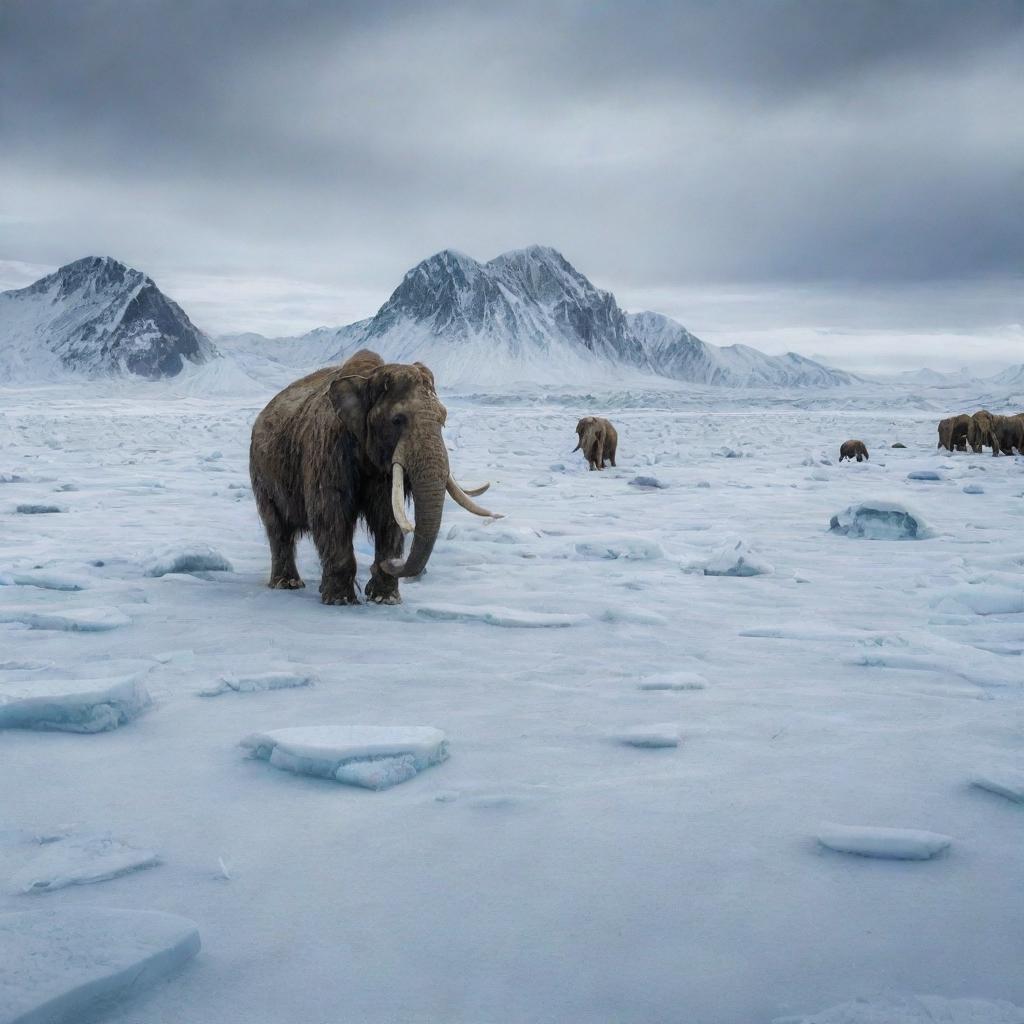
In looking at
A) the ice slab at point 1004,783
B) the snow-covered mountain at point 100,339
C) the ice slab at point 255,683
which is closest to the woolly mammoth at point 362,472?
the ice slab at point 255,683

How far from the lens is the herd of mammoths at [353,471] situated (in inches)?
163

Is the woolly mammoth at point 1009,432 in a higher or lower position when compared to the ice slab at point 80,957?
higher

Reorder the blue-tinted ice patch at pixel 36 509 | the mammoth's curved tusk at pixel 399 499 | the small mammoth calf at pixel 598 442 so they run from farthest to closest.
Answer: the small mammoth calf at pixel 598 442, the blue-tinted ice patch at pixel 36 509, the mammoth's curved tusk at pixel 399 499

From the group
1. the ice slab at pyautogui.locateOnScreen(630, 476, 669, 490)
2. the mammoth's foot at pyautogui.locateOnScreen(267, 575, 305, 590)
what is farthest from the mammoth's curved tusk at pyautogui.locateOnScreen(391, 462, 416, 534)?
the ice slab at pyautogui.locateOnScreen(630, 476, 669, 490)

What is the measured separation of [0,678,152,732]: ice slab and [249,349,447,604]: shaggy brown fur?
1613 millimetres

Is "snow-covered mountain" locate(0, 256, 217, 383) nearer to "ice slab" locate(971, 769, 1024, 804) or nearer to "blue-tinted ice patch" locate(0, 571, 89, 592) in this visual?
"blue-tinted ice patch" locate(0, 571, 89, 592)

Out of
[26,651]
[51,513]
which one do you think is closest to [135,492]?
[51,513]

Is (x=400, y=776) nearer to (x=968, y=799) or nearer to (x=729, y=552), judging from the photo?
(x=968, y=799)

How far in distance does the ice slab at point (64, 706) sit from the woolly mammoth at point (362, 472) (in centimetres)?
160

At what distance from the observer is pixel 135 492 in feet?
29.6

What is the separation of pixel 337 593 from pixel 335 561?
161 mm

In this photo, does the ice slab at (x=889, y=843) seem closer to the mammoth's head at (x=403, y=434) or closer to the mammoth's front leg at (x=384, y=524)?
the mammoth's head at (x=403, y=434)

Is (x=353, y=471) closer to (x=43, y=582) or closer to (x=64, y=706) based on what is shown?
(x=43, y=582)

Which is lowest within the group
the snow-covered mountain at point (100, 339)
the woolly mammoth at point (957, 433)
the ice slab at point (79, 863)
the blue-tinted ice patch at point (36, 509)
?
the ice slab at point (79, 863)
